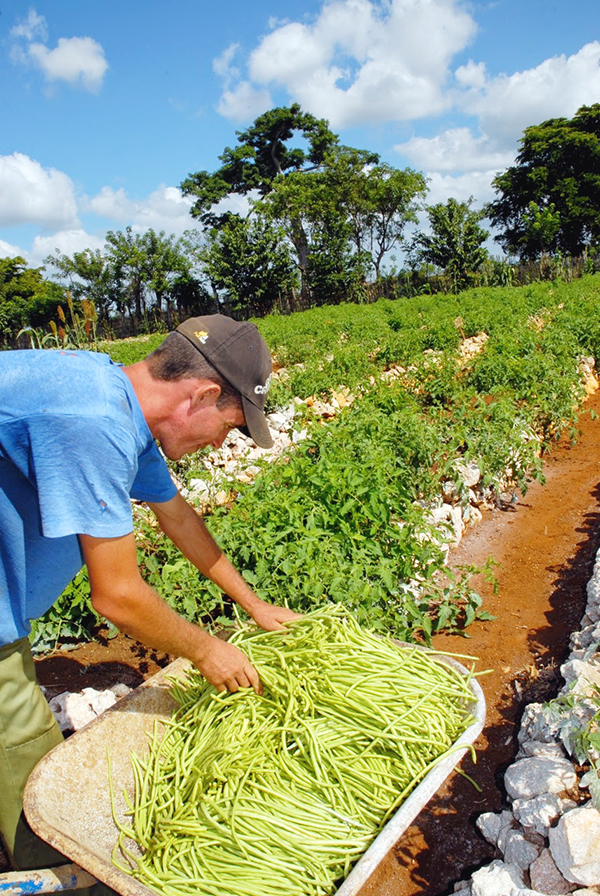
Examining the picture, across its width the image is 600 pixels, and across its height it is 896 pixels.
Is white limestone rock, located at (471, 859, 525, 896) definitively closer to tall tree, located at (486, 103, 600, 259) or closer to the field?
the field

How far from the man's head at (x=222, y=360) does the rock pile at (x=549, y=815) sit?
5.82ft

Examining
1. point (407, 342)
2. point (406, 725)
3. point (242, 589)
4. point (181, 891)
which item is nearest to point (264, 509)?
point (242, 589)

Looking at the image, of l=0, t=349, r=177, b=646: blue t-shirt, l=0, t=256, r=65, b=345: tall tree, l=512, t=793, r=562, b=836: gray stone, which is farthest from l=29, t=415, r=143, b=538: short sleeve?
l=0, t=256, r=65, b=345: tall tree

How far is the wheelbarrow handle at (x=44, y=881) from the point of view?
1.84 meters

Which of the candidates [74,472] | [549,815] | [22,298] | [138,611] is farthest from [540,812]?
[22,298]

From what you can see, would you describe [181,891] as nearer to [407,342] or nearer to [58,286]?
[407,342]

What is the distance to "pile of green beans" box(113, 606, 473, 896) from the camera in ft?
6.29

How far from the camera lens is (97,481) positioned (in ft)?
5.49

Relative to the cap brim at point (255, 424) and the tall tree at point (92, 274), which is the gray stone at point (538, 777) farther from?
the tall tree at point (92, 274)

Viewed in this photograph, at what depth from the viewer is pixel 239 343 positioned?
201 centimetres

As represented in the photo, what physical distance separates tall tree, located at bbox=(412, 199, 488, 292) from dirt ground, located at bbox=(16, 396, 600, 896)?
25.8 metres

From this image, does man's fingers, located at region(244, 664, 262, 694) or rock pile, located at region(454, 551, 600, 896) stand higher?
man's fingers, located at region(244, 664, 262, 694)

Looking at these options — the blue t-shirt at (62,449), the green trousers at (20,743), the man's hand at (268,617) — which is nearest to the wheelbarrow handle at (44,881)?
the green trousers at (20,743)

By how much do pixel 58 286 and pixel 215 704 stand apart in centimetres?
4173
